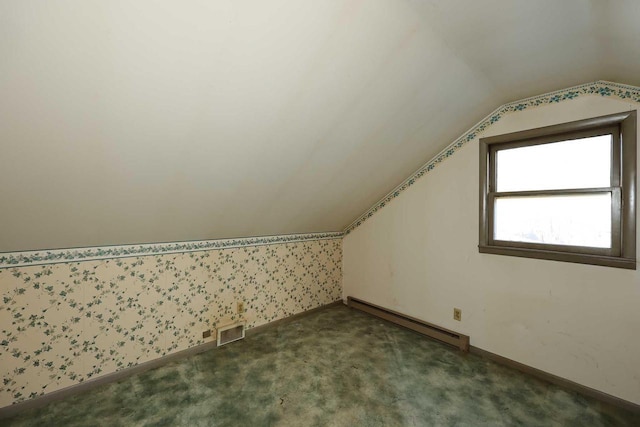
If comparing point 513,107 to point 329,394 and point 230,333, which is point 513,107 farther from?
point 230,333

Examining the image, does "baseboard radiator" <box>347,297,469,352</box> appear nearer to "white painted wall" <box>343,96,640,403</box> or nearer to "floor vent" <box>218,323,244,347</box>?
"white painted wall" <box>343,96,640,403</box>

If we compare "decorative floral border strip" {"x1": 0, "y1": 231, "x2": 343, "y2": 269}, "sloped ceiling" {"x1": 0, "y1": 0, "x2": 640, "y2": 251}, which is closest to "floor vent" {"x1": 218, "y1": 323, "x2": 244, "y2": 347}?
"decorative floral border strip" {"x1": 0, "y1": 231, "x2": 343, "y2": 269}

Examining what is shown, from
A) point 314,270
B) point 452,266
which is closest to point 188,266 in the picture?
point 314,270

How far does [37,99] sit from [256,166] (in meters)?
1.07

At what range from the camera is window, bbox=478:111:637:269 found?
1829 millimetres

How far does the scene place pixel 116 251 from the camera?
2045 mm

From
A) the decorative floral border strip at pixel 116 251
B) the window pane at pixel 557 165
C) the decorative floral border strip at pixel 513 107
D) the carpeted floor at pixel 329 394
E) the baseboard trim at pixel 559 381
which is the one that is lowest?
the carpeted floor at pixel 329 394

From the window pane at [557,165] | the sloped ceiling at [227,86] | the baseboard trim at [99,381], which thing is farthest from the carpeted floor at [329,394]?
the window pane at [557,165]

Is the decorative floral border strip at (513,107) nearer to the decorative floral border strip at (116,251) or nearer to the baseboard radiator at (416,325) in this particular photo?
the baseboard radiator at (416,325)

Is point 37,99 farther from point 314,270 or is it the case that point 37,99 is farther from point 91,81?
point 314,270

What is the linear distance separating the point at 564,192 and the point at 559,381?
1.40 meters

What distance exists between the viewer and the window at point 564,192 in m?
1.83

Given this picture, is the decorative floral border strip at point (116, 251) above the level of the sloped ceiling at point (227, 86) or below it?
below

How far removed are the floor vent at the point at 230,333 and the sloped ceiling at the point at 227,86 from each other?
1.00m
